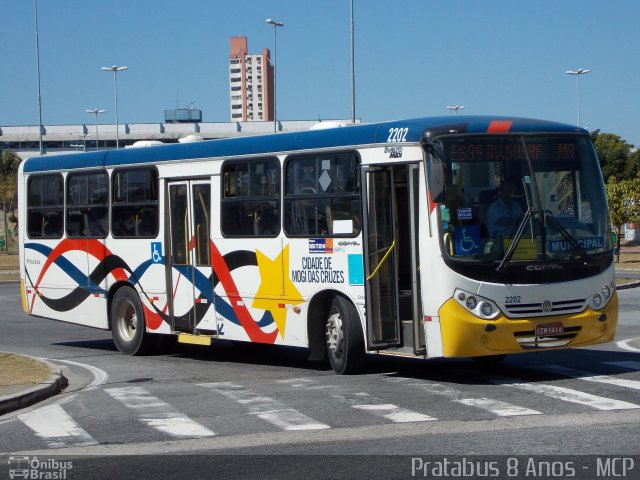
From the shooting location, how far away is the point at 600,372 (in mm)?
13609

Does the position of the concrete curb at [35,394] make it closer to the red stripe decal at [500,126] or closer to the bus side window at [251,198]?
the bus side window at [251,198]

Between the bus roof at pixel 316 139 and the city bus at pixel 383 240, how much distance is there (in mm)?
25

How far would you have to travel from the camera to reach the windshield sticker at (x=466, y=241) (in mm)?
12461

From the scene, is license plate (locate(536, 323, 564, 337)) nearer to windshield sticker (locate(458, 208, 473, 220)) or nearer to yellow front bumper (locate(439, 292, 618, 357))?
yellow front bumper (locate(439, 292, 618, 357))

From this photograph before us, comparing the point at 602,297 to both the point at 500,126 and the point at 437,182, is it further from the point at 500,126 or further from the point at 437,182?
the point at 437,182

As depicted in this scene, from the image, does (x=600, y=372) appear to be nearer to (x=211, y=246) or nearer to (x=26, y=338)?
(x=211, y=246)

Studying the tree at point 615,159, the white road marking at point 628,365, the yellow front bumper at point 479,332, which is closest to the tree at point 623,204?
the tree at point 615,159

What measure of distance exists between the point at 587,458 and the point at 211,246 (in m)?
8.76

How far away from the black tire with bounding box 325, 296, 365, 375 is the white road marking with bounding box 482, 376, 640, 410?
1583 mm

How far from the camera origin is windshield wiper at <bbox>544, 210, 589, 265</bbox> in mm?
12773

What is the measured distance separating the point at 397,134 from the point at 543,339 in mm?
2889

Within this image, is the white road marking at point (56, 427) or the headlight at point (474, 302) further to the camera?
the headlight at point (474, 302)

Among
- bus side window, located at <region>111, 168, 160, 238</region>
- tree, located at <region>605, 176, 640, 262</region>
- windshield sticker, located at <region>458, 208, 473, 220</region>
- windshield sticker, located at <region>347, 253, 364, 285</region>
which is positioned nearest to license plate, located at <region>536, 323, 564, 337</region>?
windshield sticker, located at <region>458, 208, 473, 220</region>

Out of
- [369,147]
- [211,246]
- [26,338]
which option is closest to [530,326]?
[369,147]
